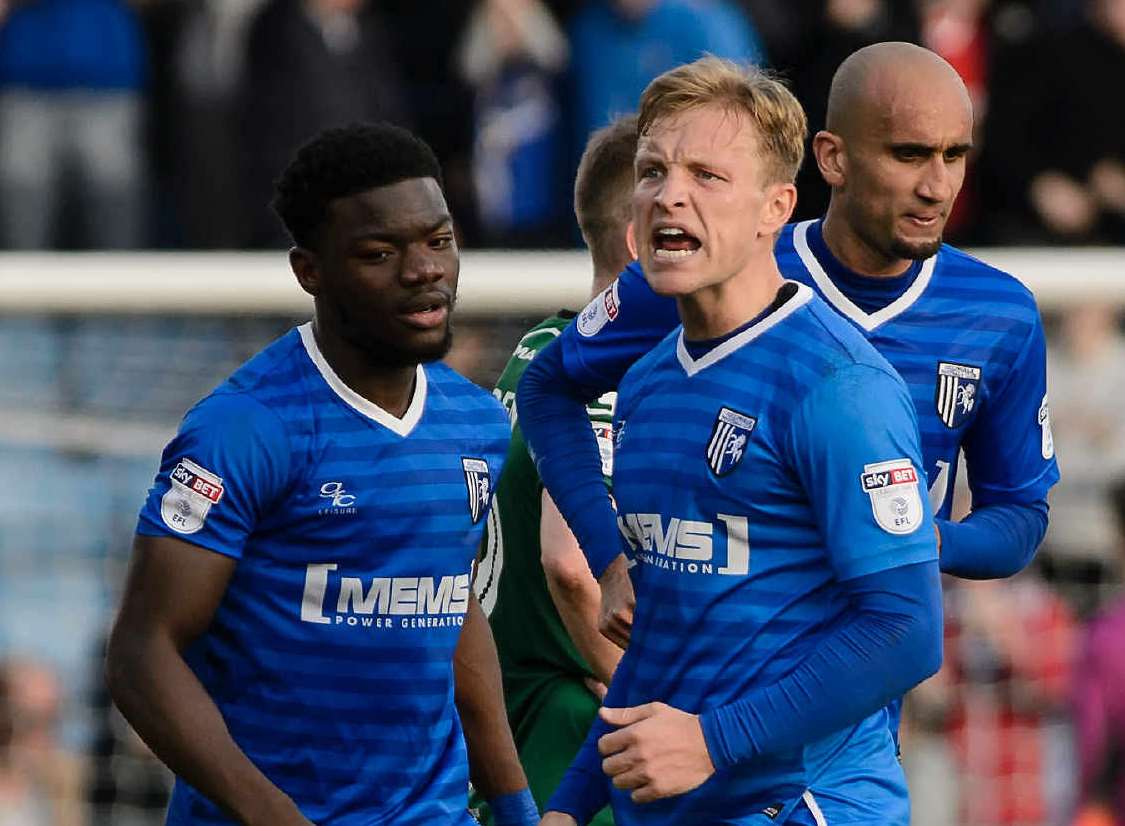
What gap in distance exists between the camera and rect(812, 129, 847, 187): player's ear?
4.37 m

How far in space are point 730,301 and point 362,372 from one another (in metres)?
0.71

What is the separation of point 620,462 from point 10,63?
20.9 ft

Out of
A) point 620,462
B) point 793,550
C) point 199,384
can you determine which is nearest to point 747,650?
point 793,550

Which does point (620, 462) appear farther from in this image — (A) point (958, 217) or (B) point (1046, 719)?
(A) point (958, 217)

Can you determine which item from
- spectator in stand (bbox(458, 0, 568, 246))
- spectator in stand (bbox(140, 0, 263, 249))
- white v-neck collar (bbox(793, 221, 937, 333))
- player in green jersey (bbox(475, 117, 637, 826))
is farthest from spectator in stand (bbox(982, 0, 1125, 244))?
white v-neck collar (bbox(793, 221, 937, 333))

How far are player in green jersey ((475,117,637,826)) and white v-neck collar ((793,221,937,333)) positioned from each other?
2.57ft

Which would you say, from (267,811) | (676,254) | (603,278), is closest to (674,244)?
(676,254)

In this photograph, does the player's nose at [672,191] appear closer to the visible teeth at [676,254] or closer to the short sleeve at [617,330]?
the visible teeth at [676,254]

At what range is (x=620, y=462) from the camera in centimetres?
400

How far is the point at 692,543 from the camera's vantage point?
3.80m

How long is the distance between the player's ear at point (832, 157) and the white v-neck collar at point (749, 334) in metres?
0.52

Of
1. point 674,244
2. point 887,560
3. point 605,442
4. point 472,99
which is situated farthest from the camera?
point 472,99

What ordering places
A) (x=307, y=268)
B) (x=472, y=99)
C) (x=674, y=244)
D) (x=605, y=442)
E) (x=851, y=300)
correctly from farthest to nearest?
(x=472, y=99) → (x=605, y=442) → (x=851, y=300) → (x=307, y=268) → (x=674, y=244)

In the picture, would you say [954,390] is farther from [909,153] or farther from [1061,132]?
[1061,132]
